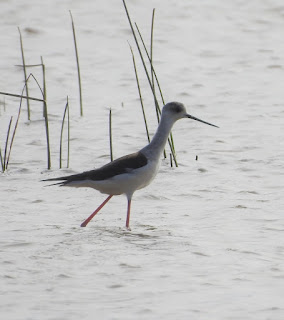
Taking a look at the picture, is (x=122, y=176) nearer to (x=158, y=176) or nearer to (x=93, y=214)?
(x=93, y=214)

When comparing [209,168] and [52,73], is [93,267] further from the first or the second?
[52,73]

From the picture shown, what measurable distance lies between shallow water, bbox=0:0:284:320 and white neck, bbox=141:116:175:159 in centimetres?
52

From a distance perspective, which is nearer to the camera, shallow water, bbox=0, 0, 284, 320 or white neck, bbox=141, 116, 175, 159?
shallow water, bbox=0, 0, 284, 320

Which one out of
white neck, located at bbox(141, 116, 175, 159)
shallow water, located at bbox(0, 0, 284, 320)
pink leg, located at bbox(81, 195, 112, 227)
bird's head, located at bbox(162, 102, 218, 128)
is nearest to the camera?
shallow water, located at bbox(0, 0, 284, 320)

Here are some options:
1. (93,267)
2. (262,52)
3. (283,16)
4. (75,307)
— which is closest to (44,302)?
(75,307)

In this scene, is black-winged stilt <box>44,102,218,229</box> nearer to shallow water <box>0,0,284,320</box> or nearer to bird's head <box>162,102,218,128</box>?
shallow water <box>0,0,284,320</box>

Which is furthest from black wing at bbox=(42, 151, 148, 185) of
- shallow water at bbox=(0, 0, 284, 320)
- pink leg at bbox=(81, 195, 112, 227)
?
shallow water at bbox=(0, 0, 284, 320)

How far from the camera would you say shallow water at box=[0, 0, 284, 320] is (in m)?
6.16

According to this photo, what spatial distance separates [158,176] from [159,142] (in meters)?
1.33

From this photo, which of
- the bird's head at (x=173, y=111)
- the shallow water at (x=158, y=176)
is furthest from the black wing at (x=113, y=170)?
the bird's head at (x=173, y=111)

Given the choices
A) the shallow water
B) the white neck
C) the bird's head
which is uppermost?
the bird's head

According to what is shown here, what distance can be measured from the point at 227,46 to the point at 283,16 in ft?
5.46

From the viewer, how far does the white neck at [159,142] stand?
797 centimetres

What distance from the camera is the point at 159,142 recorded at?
8102 millimetres
